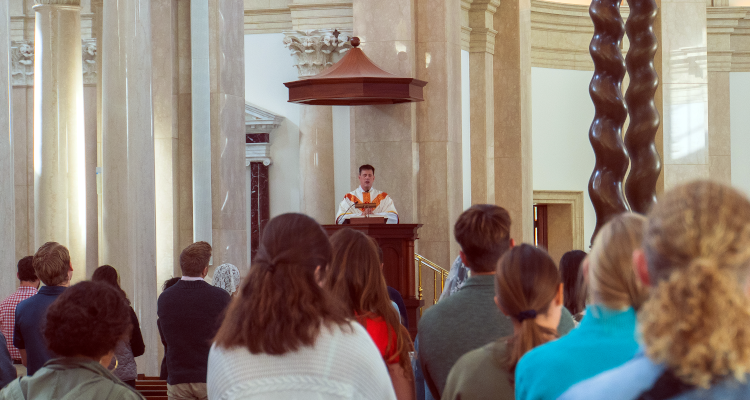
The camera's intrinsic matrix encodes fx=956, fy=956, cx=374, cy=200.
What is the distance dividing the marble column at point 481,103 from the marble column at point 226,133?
5.99m

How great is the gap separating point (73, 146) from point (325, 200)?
586 cm

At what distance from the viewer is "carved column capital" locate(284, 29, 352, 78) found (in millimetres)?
16609

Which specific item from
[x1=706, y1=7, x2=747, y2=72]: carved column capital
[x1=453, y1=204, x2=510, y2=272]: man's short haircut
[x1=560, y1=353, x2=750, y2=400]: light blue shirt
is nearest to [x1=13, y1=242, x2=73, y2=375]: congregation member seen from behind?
[x1=453, y1=204, x2=510, y2=272]: man's short haircut

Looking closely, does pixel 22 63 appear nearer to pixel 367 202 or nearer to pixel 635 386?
pixel 367 202

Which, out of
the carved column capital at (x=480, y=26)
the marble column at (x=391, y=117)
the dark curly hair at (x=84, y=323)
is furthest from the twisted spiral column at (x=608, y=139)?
the carved column capital at (x=480, y=26)

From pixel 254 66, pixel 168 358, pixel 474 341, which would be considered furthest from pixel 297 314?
pixel 254 66

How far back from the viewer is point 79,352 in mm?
2771

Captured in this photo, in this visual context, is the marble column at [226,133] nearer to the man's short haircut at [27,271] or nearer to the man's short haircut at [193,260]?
the man's short haircut at [27,271]

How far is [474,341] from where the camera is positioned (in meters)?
3.21

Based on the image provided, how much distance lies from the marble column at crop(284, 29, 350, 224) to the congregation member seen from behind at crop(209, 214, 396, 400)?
46.1 feet

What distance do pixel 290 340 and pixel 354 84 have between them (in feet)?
31.5

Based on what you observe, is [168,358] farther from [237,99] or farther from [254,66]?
[254,66]

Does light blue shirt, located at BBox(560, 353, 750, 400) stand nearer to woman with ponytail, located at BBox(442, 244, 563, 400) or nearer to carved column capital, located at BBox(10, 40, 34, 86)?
woman with ponytail, located at BBox(442, 244, 563, 400)

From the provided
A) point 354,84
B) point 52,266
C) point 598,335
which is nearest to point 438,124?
point 354,84
